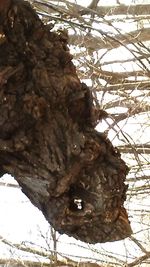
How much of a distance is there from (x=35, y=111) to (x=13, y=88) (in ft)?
0.24

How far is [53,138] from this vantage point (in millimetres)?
998

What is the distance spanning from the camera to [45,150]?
99cm

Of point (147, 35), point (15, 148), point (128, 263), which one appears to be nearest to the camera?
point (15, 148)

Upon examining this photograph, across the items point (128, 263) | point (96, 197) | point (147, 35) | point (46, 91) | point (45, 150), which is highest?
point (147, 35)

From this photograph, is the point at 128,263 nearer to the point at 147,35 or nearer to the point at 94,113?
the point at 147,35

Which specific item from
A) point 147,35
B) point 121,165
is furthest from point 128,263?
point 121,165

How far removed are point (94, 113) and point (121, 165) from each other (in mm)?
145

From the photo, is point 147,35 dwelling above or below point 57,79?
above

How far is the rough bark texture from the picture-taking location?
0.98 metres

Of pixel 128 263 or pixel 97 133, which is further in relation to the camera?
pixel 128 263

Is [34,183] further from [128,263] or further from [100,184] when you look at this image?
[128,263]

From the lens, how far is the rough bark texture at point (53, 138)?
98 cm

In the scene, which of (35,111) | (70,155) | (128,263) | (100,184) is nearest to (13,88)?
(35,111)

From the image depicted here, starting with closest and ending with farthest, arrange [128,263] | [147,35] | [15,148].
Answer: [15,148], [128,263], [147,35]
